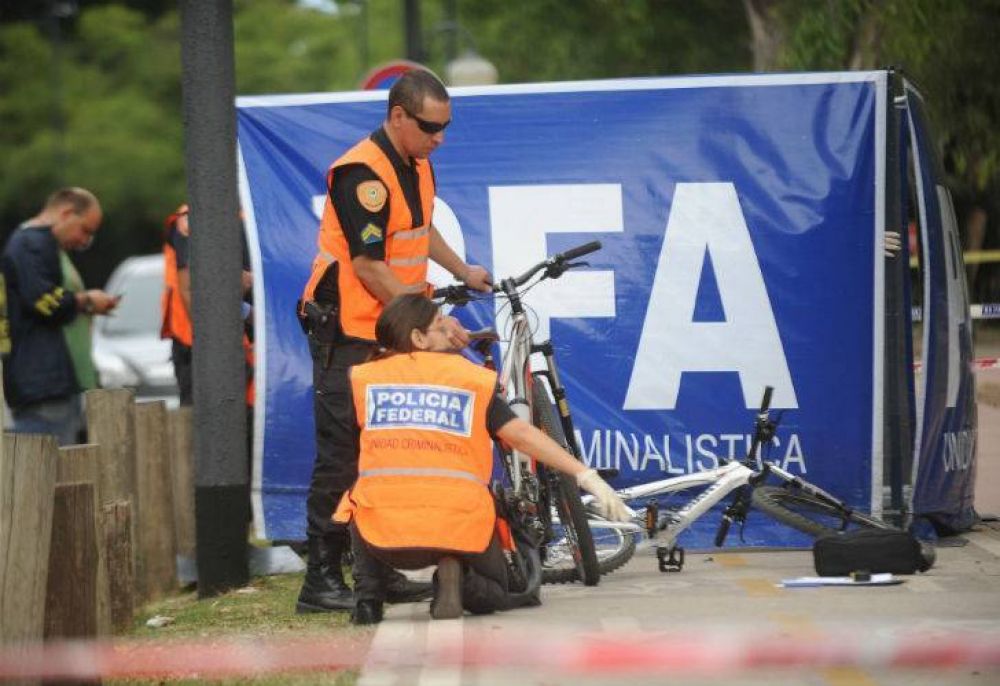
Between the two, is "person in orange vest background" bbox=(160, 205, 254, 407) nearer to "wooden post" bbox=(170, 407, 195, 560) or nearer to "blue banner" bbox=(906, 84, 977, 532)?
"wooden post" bbox=(170, 407, 195, 560)

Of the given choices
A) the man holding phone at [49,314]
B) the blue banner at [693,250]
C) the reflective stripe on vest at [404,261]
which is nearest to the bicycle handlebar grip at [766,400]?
the blue banner at [693,250]

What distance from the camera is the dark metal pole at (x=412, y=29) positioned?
21172 mm

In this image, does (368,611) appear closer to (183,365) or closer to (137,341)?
(183,365)

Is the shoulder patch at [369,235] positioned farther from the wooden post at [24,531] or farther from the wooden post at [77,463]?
the wooden post at [24,531]

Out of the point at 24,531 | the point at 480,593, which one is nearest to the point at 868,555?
the point at 480,593

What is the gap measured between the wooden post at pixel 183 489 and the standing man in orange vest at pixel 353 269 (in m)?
3.11

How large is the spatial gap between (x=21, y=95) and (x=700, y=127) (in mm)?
51239

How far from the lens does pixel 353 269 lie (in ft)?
25.4

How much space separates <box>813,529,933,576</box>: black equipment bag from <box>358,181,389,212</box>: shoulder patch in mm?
2228

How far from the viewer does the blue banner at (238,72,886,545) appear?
30.8 feet

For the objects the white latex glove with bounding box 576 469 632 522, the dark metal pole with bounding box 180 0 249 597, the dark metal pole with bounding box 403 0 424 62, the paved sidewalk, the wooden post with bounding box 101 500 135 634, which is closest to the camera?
the paved sidewalk

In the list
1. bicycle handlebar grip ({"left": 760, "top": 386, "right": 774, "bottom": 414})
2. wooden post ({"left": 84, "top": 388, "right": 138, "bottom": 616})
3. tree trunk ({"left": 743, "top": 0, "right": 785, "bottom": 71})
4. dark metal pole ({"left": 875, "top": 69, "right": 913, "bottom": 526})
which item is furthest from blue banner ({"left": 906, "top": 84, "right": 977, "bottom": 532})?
tree trunk ({"left": 743, "top": 0, "right": 785, "bottom": 71})

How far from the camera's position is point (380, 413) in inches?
276

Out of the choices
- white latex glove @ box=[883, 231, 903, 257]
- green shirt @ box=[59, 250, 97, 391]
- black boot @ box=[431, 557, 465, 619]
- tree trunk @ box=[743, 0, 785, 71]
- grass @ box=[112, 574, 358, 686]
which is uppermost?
tree trunk @ box=[743, 0, 785, 71]
